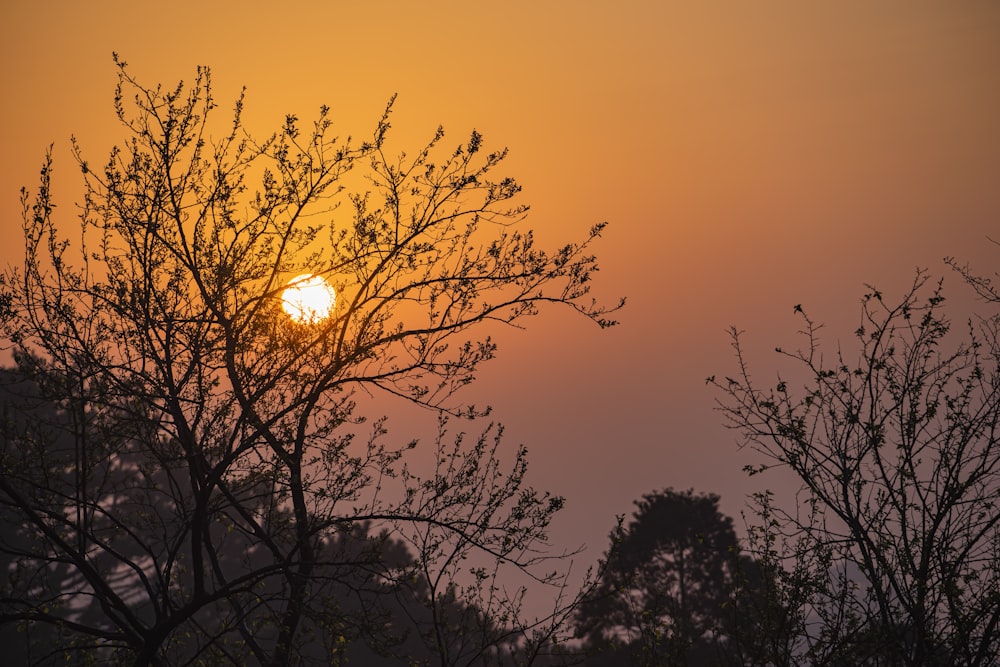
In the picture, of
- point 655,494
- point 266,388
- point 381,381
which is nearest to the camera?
point 266,388

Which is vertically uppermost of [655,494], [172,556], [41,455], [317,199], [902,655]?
[655,494]

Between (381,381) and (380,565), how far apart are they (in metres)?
2.40

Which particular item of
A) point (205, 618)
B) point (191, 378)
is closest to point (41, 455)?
point (191, 378)

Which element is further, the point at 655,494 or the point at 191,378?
the point at 655,494

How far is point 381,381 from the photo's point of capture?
39.1ft

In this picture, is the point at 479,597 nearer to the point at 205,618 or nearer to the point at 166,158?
the point at 166,158

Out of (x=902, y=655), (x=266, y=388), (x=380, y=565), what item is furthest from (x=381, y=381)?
(x=902, y=655)

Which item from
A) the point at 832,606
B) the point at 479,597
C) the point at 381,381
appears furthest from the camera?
the point at 479,597

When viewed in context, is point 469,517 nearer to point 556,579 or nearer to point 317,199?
point 556,579

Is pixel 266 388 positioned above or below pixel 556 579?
above

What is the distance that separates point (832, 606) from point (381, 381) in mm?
6203

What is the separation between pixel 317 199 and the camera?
11500 millimetres

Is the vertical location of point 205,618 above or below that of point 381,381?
above

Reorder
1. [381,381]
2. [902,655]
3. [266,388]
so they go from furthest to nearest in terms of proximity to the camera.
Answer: [381,381] → [266,388] → [902,655]
